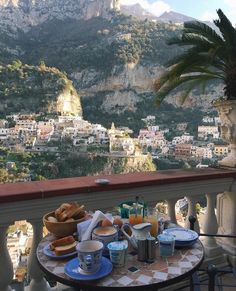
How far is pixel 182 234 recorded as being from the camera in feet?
5.28

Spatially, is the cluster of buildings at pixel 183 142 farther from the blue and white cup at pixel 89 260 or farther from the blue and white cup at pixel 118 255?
the blue and white cup at pixel 89 260

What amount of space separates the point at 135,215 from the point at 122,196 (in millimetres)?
685

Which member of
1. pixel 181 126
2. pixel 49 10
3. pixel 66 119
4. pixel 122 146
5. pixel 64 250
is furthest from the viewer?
pixel 49 10

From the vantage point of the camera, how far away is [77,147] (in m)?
48.4

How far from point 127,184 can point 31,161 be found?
39.1 meters

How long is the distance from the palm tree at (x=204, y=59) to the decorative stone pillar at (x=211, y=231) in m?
1.00

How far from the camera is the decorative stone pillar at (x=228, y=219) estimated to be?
288cm

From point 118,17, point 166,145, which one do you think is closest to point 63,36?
point 118,17

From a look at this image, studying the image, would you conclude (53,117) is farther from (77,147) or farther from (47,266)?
(47,266)

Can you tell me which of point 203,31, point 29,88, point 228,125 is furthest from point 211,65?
point 29,88

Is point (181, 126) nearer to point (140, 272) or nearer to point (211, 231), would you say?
point (211, 231)

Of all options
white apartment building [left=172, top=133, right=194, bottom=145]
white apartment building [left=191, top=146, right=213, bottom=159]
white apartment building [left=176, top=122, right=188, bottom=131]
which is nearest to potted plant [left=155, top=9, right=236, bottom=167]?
white apartment building [left=191, top=146, right=213, bottom=159]

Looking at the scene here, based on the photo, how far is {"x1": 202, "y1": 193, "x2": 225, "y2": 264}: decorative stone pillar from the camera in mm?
2734

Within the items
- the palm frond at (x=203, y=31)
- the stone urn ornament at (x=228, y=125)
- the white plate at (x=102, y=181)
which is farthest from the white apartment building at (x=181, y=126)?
the white plate at (x=102, y=181)
